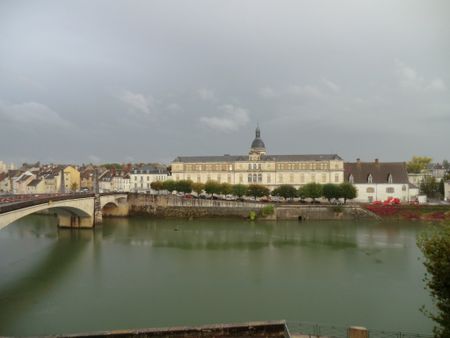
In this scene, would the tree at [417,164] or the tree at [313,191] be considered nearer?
the tree at [313,191]

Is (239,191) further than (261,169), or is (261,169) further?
(261,169)

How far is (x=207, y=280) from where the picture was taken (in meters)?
16.7

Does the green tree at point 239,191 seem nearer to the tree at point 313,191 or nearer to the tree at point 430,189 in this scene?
the tree at point 313,191

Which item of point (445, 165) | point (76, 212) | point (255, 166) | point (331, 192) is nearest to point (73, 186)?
point (255, 166)

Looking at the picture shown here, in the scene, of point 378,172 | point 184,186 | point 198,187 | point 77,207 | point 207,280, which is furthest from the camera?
point 184,186

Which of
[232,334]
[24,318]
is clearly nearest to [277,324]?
[232,334]

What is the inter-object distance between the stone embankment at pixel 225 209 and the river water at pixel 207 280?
8141mm

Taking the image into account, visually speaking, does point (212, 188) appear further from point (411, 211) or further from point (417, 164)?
point (417, 164)

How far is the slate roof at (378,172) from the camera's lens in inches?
1801

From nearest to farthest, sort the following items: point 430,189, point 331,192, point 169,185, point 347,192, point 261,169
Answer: point 347,192, point 331,192, point 169,185, point 430,189, point 261,169

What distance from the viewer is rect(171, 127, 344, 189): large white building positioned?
5062 cm

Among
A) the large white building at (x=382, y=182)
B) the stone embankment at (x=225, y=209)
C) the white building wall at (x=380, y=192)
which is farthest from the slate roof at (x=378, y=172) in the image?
the stone embankment at (x=225, y=209)

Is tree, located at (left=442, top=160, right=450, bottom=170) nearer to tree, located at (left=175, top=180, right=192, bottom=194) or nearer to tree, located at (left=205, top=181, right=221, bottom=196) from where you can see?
tree, located at (left=205, top=181, right=221, bottom=196)

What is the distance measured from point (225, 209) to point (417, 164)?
47.4 meters
